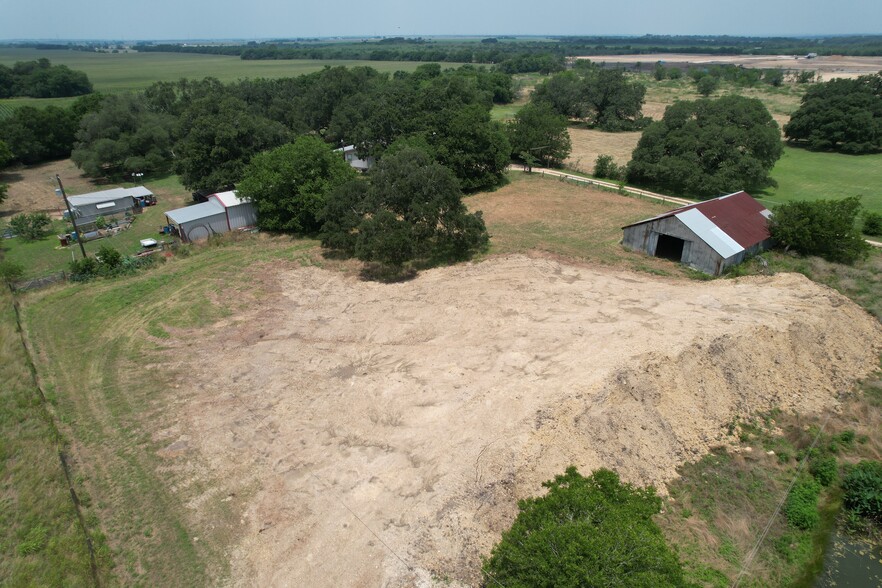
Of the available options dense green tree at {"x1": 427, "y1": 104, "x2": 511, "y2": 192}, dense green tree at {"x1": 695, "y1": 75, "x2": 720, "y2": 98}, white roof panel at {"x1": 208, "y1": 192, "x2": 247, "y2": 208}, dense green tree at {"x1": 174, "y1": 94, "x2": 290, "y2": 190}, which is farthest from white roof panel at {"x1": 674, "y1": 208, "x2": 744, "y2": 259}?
dense green tree at {"x1": 695, "y1": 75, "x2": 720, "y2": 98}

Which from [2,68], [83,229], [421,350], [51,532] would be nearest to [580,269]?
[421,350]

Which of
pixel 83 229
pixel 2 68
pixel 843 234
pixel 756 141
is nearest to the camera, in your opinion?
pixel 843 234

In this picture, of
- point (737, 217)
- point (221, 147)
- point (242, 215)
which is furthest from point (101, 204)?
point (737, 217)

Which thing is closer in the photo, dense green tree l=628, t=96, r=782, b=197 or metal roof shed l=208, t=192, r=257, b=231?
metal roof shed l=208, t=192, r=257, b=231

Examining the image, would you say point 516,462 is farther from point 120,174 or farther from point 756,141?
point 120,174

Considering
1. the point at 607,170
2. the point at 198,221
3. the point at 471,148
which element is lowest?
the point at 607,170

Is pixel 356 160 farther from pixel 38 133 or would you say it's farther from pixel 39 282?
pixel 38 133

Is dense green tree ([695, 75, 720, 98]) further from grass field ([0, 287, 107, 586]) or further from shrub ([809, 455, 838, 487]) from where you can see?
grass field ([0, 287, 107, 586])
